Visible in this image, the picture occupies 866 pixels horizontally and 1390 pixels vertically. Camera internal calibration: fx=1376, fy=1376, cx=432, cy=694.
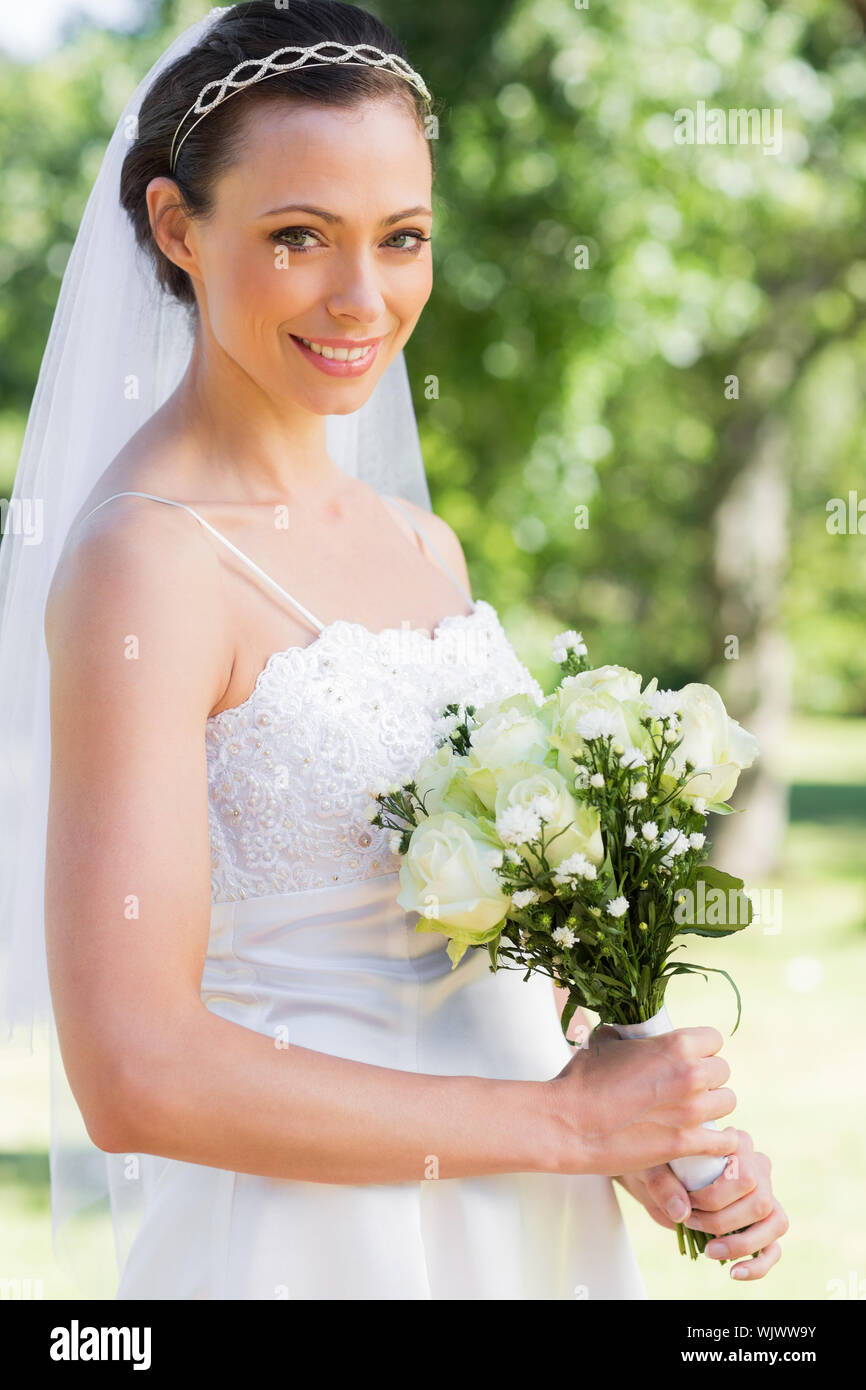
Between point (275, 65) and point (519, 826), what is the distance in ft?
4.20

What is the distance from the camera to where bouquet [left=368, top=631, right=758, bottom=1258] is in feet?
6.48

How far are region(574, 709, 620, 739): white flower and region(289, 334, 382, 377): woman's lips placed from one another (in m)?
0.69

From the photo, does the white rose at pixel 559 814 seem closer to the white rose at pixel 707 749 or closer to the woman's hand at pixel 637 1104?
the white rose at pixel 707 749

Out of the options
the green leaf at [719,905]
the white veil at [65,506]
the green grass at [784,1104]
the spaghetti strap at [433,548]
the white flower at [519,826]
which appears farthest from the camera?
the green grass at [784,1104]

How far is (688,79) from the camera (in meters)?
8.95

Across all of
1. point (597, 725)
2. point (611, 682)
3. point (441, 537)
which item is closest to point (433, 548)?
point (441, 537)

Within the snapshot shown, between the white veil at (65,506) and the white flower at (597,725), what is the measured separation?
1092 millimetres

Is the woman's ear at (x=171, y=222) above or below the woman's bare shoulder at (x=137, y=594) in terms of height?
above

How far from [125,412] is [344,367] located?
0.68 m

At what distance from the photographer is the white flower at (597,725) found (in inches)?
79.4

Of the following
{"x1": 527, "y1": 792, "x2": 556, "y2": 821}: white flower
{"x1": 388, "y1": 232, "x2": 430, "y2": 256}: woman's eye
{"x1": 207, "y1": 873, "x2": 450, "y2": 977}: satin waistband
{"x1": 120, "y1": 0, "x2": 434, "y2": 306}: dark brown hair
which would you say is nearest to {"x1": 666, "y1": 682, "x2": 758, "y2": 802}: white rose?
{"x1": 527, "y1": 792, "x2": 556, "y2": 821}: white flower

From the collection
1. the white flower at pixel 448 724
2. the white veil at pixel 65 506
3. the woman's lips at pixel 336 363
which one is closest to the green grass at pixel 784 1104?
the white veil at pixel 65 506

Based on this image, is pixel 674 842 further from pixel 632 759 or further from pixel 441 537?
pixel 441 537

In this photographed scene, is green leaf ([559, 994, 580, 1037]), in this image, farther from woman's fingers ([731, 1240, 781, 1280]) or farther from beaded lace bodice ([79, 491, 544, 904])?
woman's fingers ([731, 1240, 781, 1280])
